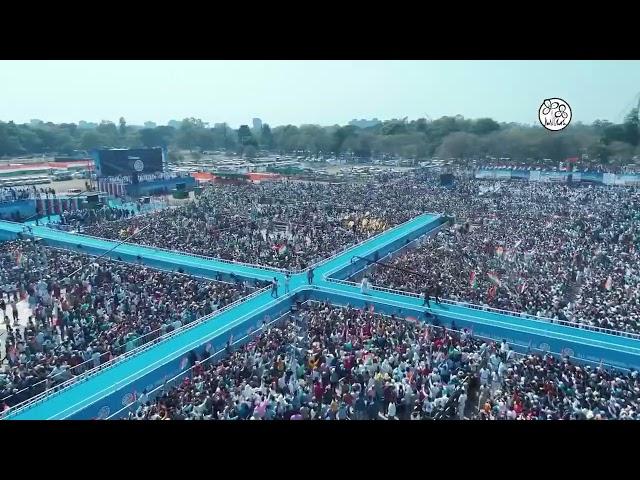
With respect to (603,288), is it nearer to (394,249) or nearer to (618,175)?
(394,249)

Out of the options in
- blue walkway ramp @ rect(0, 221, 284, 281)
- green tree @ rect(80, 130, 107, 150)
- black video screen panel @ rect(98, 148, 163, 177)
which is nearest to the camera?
blue walkway ramp @ rect(0, 221, 284, 281)

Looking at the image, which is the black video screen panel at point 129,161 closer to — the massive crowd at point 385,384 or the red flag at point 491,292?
the massive crowd at point 385,384

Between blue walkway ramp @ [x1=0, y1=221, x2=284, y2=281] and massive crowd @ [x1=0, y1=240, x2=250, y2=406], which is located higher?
blue walkway ramp @ [x1=0, y1=221, x2=284, y2=281]

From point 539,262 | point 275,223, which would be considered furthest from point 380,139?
point 539,262

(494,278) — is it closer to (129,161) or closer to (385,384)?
(385,384)

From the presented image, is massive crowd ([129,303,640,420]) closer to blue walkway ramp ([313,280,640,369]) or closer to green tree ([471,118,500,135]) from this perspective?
blue walkway ramp ([313,280,640,369])

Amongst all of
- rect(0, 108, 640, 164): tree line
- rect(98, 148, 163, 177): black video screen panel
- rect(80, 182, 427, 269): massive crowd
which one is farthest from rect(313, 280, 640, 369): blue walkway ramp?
rect(0, 108, 640, 164): tree line
